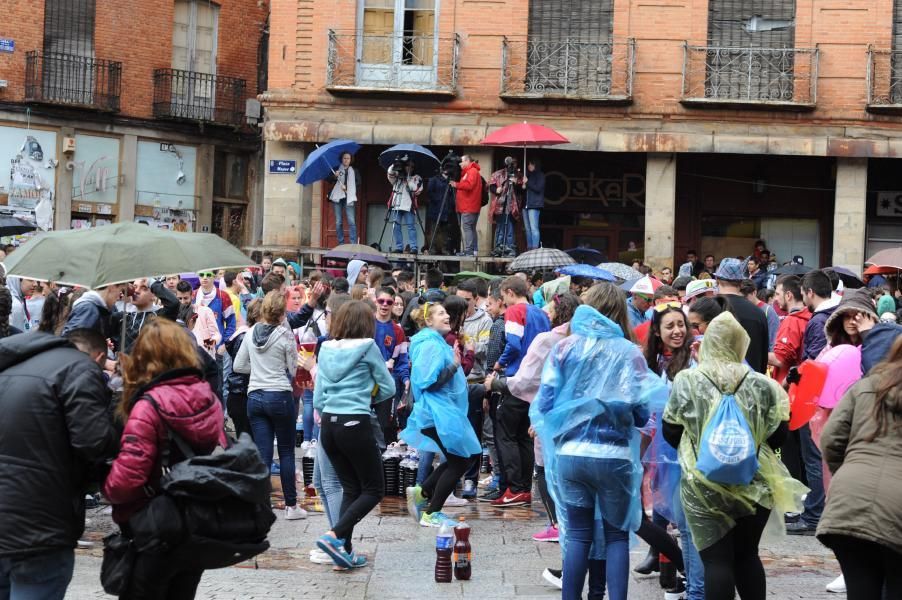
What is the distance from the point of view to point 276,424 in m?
10.5

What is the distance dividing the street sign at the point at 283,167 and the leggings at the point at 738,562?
18.2 meters

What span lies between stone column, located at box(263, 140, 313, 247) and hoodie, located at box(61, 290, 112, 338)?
14.0 meters

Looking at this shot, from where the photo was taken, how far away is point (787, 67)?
22906mm

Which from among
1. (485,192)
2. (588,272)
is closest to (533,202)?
(485,192)

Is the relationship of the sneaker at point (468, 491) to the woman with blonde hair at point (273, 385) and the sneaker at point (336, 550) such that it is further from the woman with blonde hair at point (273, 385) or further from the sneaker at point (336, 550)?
the sneaker at point (336, 550)

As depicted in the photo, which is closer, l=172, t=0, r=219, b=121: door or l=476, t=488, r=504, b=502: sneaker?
l=476, t=488, r=504, b=502: sneaker

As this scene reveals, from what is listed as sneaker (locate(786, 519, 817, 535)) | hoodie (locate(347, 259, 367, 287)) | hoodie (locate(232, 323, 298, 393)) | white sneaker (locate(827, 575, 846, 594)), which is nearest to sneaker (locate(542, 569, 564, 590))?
white sneaker (locate(827, 575, 846, 594))

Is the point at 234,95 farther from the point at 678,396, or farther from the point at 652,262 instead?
the point at 678,396

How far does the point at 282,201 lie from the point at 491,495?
13178 millimetres

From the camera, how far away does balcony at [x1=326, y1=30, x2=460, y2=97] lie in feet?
77.1

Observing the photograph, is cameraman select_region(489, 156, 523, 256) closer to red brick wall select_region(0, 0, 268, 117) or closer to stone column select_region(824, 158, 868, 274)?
stone column select_region(824, 158, 868, 274)

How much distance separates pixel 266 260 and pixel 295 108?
4.85 meters

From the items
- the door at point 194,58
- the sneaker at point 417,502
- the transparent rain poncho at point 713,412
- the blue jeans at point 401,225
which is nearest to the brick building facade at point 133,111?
the door at point 194,58

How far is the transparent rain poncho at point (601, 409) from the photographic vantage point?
7094mm
